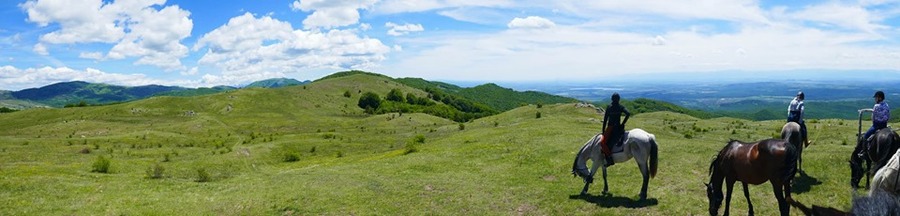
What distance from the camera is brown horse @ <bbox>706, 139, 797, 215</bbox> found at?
43.1ft

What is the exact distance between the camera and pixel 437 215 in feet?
62.6

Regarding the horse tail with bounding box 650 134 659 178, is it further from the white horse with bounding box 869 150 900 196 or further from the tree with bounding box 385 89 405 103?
the tree with bounding box 385 89 405 103

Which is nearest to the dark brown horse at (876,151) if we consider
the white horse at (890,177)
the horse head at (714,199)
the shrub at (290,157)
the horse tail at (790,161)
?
the horse tail at (790,161)

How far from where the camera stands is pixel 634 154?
62.7ft

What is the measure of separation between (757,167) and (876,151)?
22.5 ft

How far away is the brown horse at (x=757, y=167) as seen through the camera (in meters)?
13.1

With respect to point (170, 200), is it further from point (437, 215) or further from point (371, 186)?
point (437, 215)

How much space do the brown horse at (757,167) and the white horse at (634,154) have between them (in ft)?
10.4

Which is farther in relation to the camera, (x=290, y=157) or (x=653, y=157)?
(x=290, y=157)

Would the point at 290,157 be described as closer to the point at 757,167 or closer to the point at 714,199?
the point at 714,199

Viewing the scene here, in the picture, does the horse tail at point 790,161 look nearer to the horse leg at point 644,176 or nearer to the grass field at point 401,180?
the grass field at point 401,180

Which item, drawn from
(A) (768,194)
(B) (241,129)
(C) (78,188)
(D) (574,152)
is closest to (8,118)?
(B) (241,129)

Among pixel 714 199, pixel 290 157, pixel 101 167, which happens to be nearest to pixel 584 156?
pixel 714 199

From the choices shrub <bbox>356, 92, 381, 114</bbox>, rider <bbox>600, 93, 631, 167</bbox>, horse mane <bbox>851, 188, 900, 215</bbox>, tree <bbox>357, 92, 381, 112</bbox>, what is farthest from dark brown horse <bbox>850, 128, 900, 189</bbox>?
tree <bbox>357, 92, 381, 112</bbox>
